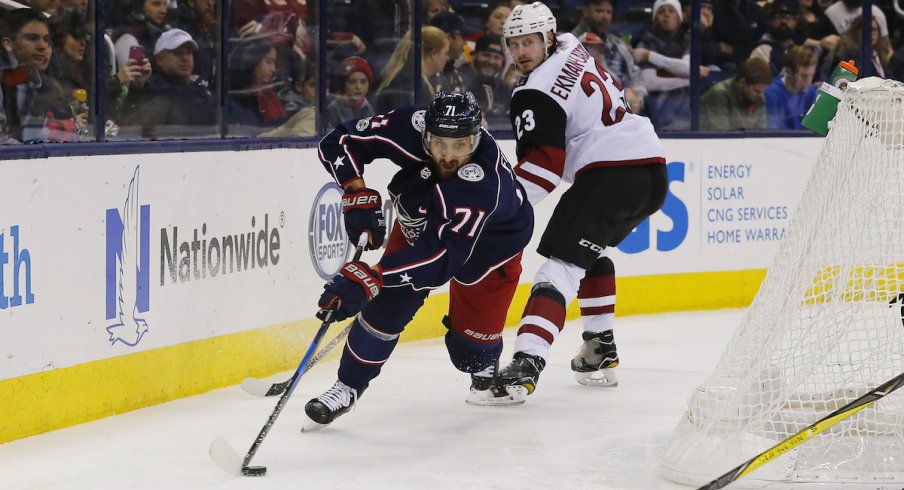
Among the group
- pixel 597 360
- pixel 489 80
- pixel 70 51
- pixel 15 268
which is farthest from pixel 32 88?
pixel 489 80

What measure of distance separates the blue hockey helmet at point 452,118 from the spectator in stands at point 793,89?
3.78 meters

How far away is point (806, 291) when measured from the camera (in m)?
3.20

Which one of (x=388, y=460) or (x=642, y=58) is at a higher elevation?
(x=642, y=58)

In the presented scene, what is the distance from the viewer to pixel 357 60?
5.58m

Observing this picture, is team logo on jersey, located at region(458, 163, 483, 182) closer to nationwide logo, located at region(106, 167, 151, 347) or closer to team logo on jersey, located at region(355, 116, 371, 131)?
team logo on jersey, located at region(355, 116, 371, 131)

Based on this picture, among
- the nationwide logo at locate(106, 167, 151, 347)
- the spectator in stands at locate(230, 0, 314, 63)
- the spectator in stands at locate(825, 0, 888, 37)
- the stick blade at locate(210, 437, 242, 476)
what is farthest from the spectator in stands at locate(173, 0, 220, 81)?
the spectator in stands at locate(825, 0, 888, 37)

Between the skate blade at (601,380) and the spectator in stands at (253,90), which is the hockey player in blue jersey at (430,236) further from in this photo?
the spectator in stands at (253,90)

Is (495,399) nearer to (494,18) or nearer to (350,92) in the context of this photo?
(350,92)

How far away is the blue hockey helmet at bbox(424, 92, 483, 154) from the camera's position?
3422 millimetres

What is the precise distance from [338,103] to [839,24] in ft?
9.80

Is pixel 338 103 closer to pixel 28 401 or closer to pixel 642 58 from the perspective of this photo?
pixel 642 58

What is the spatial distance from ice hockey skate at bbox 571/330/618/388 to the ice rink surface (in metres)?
0.04

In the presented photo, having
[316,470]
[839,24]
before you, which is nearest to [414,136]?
[316,470]

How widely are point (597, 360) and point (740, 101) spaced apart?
271 centimetres
